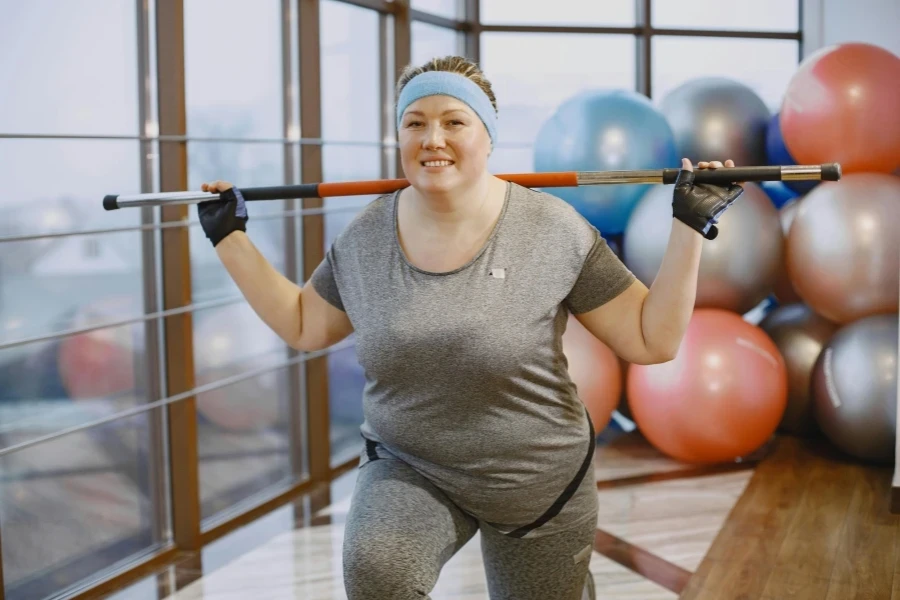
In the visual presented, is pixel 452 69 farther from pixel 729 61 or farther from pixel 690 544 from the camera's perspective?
pixel 729 61

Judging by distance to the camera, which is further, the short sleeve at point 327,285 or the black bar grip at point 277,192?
the black bar grip at point 277,192

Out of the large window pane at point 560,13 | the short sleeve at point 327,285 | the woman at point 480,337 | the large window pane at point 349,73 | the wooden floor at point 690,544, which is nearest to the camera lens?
the woman at point 480,337

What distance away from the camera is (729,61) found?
5.45 meters

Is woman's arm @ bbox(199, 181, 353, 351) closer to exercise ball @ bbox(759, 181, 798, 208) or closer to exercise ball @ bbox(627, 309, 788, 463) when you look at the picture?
exercise ball @ bbox(627, 309, 788, 463)

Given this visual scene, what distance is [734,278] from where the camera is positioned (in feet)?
12.7

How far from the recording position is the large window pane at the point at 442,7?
4.58 meters

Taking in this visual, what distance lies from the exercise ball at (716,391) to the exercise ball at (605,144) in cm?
→ 56

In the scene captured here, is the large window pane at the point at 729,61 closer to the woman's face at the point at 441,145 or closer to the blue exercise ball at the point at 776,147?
the blue exercise ball at the point at 776,147

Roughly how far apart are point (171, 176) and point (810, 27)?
385cm

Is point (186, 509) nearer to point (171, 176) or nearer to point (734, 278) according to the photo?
point (171, 176)

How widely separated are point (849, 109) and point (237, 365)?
245 cm

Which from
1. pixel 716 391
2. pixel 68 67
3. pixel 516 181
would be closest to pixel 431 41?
pixel 716 391

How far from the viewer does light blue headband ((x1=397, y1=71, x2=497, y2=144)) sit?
176cm

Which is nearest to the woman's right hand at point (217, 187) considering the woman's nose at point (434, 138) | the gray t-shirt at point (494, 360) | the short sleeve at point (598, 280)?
the gray t-shirt at point (494, 360)
